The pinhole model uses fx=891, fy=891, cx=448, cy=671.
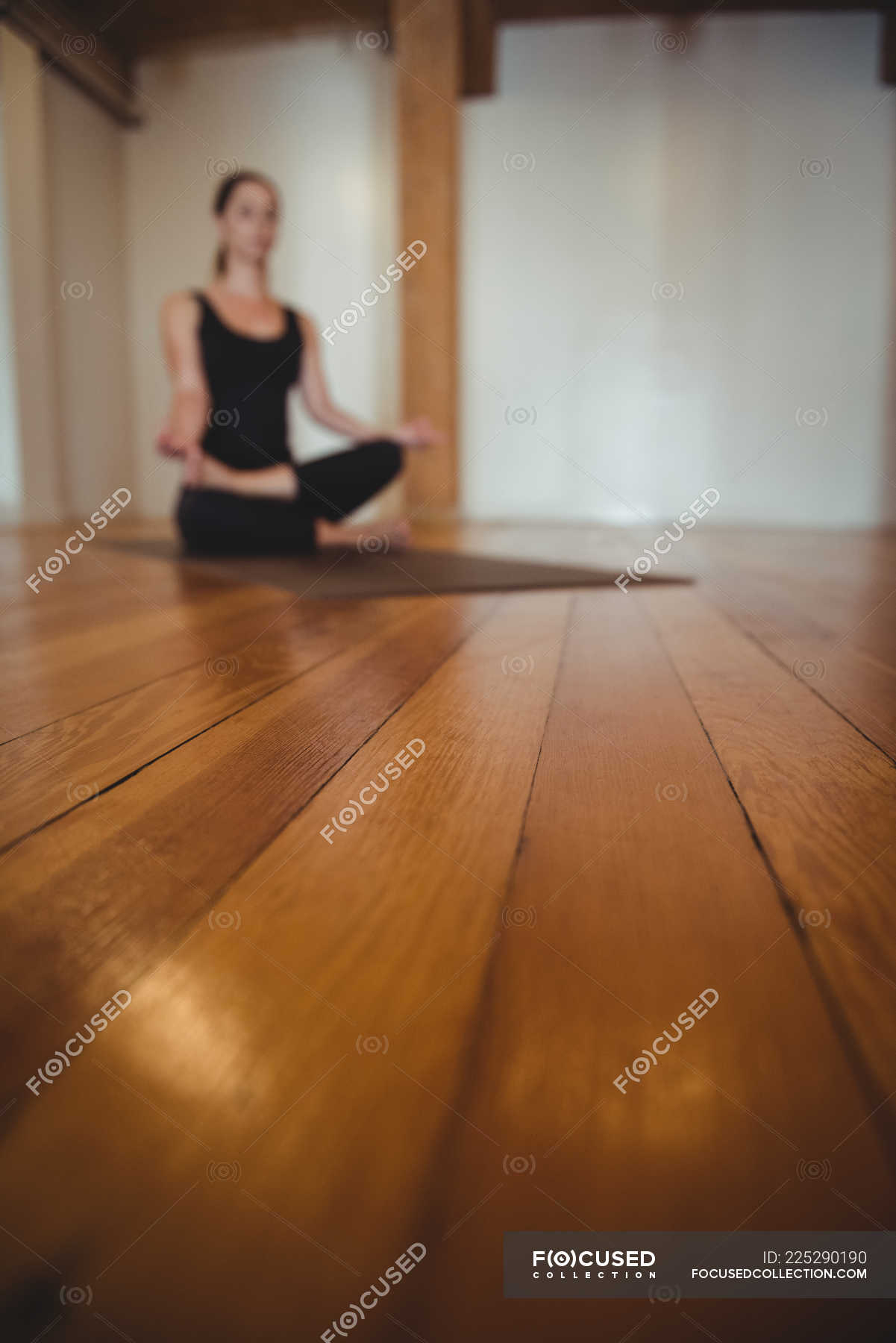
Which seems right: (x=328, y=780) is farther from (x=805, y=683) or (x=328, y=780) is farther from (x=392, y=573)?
(x=392, y=573)

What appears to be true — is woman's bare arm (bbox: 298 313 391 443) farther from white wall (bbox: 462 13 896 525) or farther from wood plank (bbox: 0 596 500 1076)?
white wall (bbox: 462 13 896 525)

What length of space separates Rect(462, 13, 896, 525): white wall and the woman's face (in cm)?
307

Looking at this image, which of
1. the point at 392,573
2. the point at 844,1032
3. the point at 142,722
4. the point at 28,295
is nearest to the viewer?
the point at 844,1032

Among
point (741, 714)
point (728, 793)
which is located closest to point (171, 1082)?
point (728, 793)

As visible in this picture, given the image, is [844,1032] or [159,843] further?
[159,843]

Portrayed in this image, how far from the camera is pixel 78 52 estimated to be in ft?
18.2

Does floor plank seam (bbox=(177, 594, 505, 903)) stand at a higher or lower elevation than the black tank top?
lower

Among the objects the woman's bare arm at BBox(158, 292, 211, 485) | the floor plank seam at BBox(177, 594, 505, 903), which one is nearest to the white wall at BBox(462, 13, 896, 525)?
the woman's bare arm at BBox(158, 292, 211, 485)

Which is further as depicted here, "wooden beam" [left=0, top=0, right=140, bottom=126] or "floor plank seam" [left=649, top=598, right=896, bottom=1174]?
"wooden beam" [left=0, top=0, right=140, bottom=126]

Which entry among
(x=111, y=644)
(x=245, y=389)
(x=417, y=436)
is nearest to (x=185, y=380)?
(x=245, y=389)
